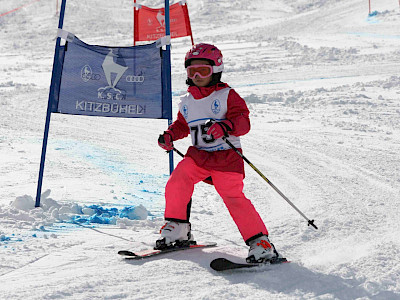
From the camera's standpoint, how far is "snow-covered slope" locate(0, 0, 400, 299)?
3424mm

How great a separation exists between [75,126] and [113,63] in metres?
5.20

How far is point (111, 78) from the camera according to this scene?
16.5ft

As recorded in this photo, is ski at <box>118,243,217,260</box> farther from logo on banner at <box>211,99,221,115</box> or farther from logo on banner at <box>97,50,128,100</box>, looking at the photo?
logo on banner at <box>97,50,128,100</box>

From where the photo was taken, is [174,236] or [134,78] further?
[134,78]

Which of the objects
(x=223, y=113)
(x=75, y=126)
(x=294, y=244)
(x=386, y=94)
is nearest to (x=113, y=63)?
(x=223, y=113)

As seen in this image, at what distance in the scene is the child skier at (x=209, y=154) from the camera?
3898mm

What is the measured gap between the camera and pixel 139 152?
8.23m

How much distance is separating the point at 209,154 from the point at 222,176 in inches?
8.1

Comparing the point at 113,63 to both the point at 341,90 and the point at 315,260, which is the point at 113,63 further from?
the point at 341,90

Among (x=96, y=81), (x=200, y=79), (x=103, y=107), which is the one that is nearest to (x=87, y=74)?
(x=96, y=81)

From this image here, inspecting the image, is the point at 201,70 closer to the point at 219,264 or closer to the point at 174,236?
the point at 174,236

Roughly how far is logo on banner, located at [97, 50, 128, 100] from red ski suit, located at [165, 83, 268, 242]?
117 centimetres

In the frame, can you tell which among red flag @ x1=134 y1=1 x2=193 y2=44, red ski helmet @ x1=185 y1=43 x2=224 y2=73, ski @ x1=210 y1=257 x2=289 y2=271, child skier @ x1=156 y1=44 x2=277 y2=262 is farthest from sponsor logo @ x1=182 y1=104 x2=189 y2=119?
red flag @ x1=134 y1=1 x2=193 y2=44

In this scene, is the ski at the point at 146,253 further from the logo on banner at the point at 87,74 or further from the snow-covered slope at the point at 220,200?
the logo on banner at the point at 87,74
